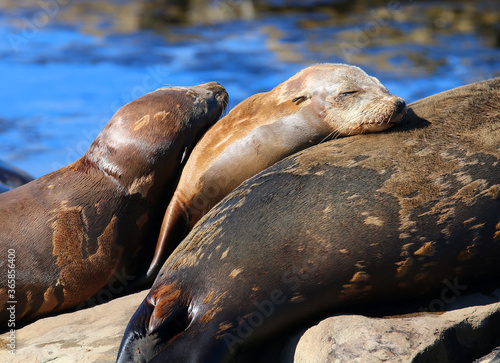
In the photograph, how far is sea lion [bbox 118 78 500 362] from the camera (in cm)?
241

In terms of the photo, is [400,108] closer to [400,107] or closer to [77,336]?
[400,107]

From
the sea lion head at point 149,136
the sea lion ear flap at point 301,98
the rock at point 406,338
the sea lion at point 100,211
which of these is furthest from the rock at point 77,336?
the sea lion ear flap at point 301,98

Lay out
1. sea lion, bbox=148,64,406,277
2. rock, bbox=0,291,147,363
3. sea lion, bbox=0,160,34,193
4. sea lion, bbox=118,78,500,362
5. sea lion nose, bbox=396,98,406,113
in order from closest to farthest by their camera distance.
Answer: sea lion, bbox=118,78,500,362 < rock, bbox=0,291,147,363 < sea lion nose, bbox=396,98,406,113 < sea lion, bbox=148,64,406,277 < sea lion, bbox=0,160,34,193

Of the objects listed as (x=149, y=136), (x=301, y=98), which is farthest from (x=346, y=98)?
(x=149, y=136)

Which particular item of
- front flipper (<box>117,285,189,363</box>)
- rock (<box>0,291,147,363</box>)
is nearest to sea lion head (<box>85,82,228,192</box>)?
rock (<box>0,291,147,363</box>)

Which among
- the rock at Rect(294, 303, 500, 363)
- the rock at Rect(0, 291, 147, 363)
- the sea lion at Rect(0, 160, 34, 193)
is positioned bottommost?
the rock at Rect(294, 303, 500, 363)

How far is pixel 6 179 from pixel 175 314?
3990 mm

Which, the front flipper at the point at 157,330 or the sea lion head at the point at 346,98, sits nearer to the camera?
the front flipper at the point at 157,330

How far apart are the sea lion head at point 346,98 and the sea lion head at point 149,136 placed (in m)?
0.56

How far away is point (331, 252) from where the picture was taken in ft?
8.00

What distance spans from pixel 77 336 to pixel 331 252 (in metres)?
1.27

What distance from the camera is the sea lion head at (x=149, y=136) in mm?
3428

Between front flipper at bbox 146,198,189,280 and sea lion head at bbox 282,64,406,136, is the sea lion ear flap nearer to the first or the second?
sea lion head at bbox 282,64,406,136

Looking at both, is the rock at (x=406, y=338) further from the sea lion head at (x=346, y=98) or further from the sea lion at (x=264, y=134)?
the sea lion at (x=264, y=134)
